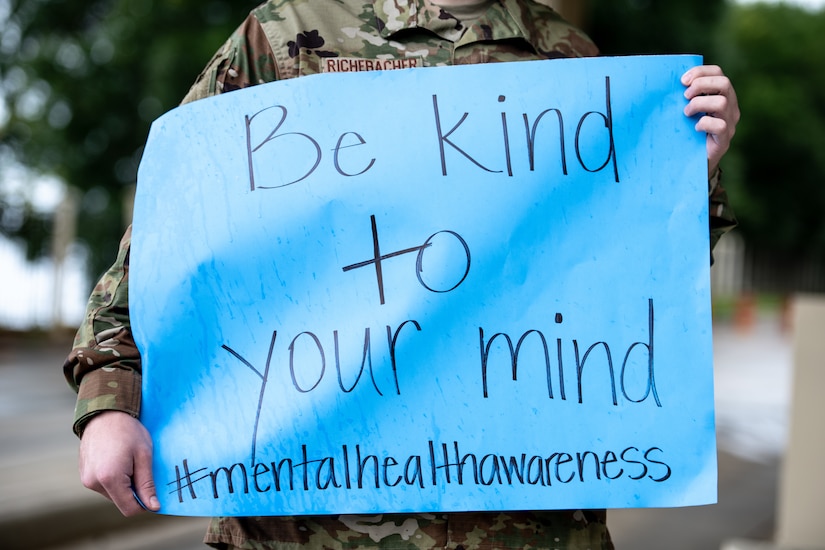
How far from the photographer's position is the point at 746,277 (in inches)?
1478

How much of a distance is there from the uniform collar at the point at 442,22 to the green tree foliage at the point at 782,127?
31.6 metres

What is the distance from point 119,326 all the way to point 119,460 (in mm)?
209

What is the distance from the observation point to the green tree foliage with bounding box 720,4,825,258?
33.0m

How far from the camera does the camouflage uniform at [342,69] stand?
1.23m

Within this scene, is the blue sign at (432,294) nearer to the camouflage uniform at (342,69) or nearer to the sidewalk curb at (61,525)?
the camouflage uniform at (342,69)

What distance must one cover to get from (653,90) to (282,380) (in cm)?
71

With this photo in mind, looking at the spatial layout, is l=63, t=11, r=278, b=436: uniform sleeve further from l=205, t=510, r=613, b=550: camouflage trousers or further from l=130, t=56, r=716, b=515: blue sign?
l=205, t=510, r=613, b=550: camouflage trousers

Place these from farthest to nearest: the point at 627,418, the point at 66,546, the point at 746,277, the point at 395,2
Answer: the point at 746,277 → the point at 66,546 → the point at 395,2 → the point at 627,418

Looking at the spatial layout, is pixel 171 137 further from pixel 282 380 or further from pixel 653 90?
pixel 653 90

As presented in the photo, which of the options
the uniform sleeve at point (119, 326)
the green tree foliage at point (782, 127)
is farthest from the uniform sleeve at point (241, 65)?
the green tree foliage at point (782, 127)

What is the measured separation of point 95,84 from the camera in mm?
12836

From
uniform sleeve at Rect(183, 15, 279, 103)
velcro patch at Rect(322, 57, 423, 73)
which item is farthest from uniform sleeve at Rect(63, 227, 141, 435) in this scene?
velcro patch at Rect(322, 57, 423, 73)

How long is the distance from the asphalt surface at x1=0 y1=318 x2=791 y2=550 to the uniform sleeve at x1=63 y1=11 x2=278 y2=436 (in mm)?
2925

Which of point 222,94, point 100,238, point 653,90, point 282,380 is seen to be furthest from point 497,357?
point 100,238
